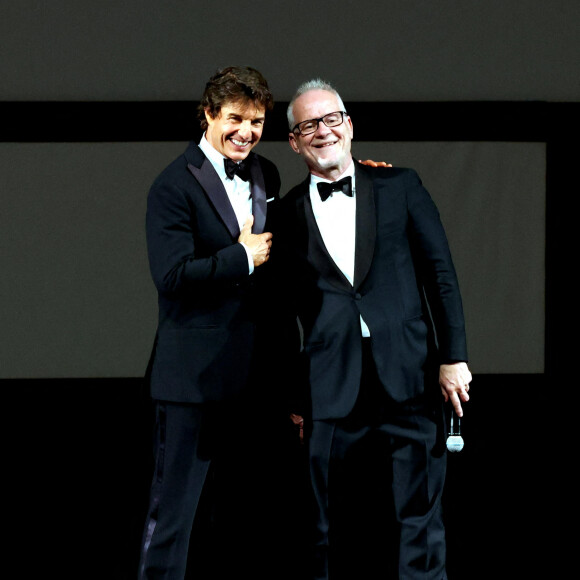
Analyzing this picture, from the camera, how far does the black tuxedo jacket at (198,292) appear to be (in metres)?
1.97

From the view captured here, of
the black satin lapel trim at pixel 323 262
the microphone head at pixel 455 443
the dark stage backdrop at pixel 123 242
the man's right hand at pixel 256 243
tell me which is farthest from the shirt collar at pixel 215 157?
the dark stage backdrop at pixel 123 242

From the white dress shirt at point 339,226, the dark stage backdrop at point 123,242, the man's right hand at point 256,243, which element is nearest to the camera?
the man's right hand at point 256,243

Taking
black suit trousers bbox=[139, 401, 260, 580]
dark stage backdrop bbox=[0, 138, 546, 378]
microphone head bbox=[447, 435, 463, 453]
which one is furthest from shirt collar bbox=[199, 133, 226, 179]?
dark stage backdrop bbox=[0, 138, 546, 378]

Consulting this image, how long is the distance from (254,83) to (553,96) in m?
3.35

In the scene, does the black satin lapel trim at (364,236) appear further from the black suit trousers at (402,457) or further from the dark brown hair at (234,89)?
the dark brown hair at (234,89)

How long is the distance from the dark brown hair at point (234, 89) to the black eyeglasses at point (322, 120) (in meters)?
0.12

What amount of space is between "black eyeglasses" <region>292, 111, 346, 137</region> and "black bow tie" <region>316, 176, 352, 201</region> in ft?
0.46

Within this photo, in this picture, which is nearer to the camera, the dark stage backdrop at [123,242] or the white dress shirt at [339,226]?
the white dress shirt at [339,226]

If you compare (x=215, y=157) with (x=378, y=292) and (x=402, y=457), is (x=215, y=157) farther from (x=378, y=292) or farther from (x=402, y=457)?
(x=402, y=457)

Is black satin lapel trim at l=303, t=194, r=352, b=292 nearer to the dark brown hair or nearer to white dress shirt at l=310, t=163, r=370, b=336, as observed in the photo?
white dress shirt at l=310, t=163, r=370, b=336

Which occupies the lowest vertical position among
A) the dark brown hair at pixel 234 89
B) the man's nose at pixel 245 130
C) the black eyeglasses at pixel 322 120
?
the man's nose at pixel 245 130

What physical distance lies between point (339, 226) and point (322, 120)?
0.28 m

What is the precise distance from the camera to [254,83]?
199cm

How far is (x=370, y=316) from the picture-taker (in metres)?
2.02
